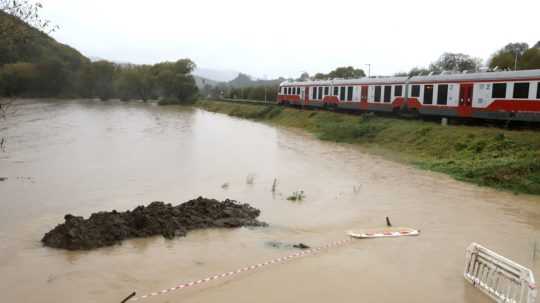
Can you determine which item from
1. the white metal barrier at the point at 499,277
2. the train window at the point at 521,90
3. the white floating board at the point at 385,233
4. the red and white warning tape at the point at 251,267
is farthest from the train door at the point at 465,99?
the white metal barrier at the point at 499,277

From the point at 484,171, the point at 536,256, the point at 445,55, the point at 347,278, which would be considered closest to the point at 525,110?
the point at 484,171

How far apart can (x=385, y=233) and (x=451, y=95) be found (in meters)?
14.7

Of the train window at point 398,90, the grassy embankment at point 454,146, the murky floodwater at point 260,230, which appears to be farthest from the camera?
the train window at point 398,90

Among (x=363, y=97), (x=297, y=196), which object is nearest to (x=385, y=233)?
(x=297, y=196)

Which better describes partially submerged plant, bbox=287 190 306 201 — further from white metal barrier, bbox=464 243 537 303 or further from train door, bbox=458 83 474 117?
train door, bbox=458 83 474 117

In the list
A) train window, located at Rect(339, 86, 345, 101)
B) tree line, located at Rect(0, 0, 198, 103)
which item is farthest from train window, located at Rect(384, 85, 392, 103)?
tree line, located at Rect(0, 0, 198, 103)

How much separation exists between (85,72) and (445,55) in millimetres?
59253

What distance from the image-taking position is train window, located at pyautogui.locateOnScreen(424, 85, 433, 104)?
24.1 metres

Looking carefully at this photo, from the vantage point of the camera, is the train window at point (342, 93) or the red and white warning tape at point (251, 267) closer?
the red and white warning tape at point (251, 267)

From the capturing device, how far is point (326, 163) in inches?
816

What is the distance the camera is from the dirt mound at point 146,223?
29.2 ft

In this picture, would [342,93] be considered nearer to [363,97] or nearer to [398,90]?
[363,97]

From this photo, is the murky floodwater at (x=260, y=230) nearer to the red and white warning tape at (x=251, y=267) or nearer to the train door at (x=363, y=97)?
the red and white warning tape at (x=251, y=267)

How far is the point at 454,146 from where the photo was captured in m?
20.1
